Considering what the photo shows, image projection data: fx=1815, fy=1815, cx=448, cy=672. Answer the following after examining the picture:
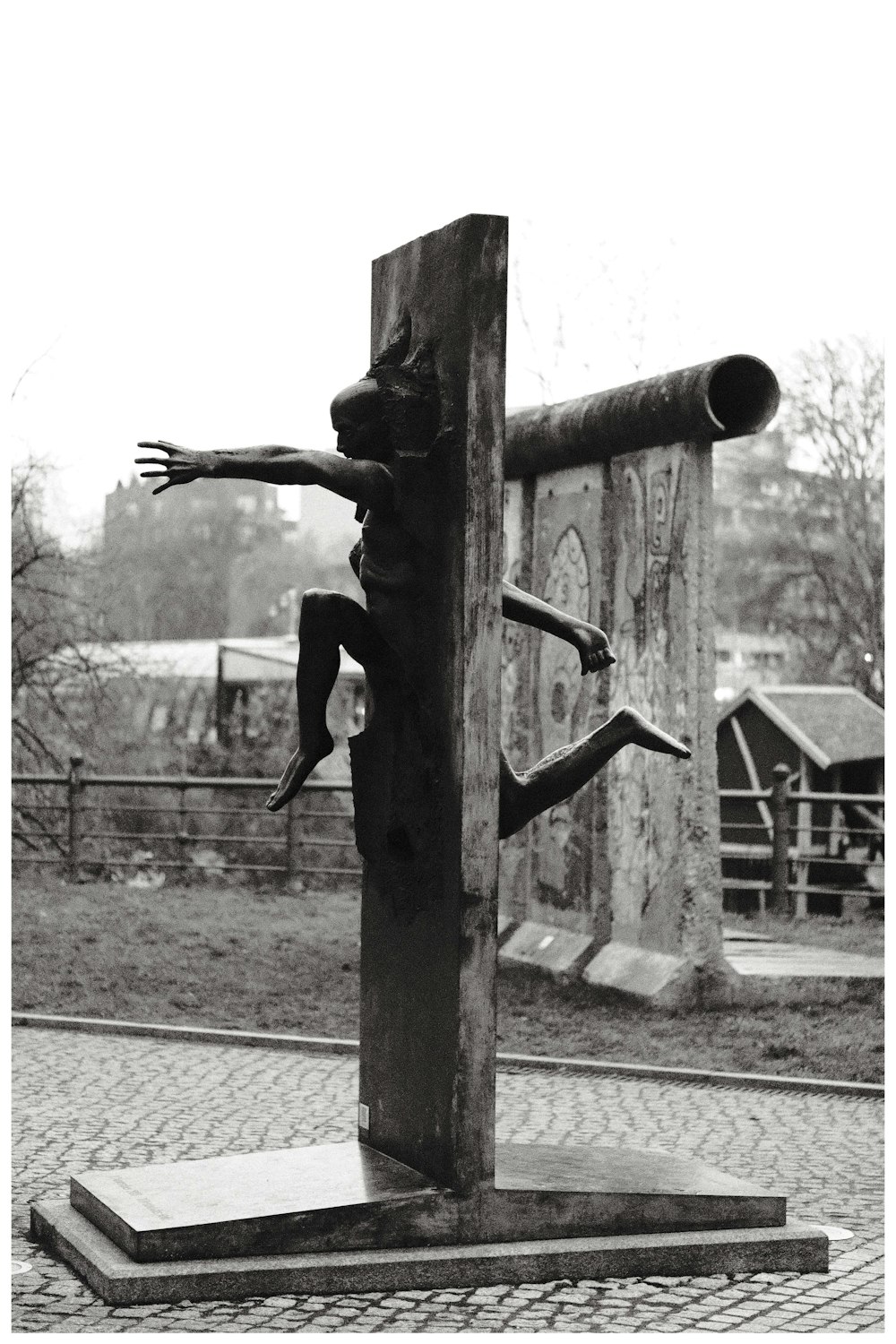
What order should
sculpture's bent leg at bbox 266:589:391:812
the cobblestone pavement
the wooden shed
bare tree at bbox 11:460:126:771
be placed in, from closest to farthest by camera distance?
the cobblestone pavement
sculpture's bent leg at bbox 266:589:391:812
the wooden shed
bare tree at bbox 11:460:126:771

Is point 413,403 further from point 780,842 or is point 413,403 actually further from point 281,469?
point 780,842

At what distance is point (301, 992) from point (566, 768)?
634 cm

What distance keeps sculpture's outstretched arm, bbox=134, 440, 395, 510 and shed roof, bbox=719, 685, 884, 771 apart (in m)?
16.6

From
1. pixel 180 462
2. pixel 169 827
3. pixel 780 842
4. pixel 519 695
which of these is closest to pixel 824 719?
pixel 780 842

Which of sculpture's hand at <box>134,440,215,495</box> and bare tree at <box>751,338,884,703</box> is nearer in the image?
sculpture's hand at <box>134,440,215,495</box>

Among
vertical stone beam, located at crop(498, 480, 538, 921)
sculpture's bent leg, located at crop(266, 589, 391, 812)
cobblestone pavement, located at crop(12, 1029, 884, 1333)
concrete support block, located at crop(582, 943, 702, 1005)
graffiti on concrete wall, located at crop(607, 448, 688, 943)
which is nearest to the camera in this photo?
cobblestone pavement, located at crop(12, 1029, 884, 1333)

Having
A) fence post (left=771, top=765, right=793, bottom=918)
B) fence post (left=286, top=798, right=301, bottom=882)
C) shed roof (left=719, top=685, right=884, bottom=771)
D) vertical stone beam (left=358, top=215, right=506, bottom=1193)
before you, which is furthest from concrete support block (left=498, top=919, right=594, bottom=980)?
shed roof (left=719, top=685, right=884, bottom=771)

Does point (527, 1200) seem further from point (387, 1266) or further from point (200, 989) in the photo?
point (200, 989)

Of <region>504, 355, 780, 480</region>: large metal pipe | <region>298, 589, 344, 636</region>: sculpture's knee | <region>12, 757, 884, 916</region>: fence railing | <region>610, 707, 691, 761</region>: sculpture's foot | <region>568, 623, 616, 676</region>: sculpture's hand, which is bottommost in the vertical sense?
<region>12, 757, 884, 916</region>: fence railing

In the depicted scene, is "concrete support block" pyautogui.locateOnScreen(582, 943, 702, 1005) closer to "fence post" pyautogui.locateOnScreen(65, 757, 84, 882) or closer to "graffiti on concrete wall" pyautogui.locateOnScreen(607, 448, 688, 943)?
"graffiti on concrete wall" pyautogui.locateOnScreen(607, 448, 688, 943)

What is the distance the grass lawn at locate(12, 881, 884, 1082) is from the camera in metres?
9.99

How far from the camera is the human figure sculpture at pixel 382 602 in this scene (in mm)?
5844

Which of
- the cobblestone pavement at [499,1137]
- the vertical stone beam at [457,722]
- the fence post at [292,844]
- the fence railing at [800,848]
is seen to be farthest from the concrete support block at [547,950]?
the fence post at [292,844]

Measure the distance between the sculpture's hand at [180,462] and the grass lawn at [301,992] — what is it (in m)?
5.21
